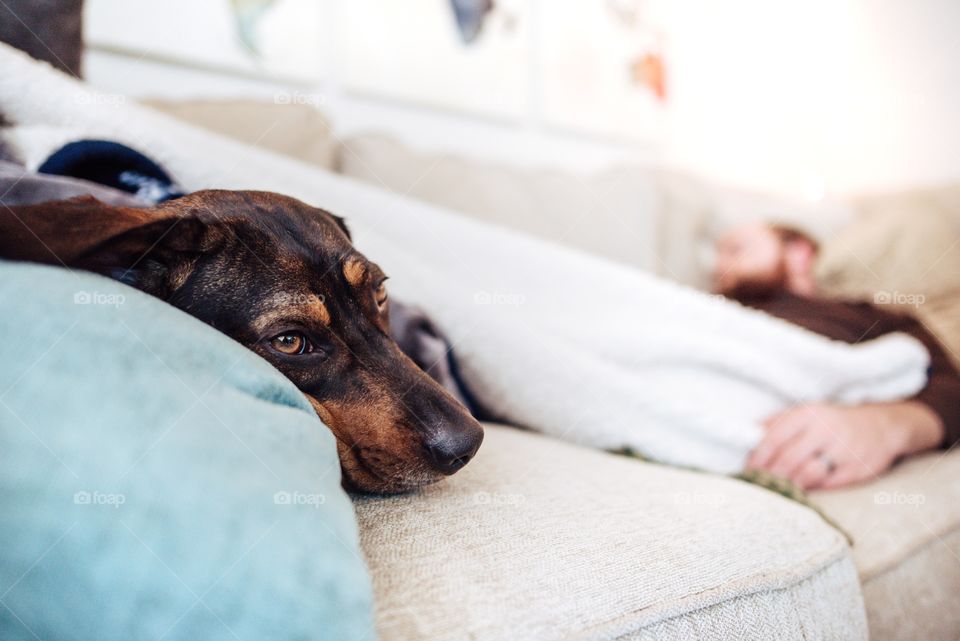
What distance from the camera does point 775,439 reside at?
1133 millimetres

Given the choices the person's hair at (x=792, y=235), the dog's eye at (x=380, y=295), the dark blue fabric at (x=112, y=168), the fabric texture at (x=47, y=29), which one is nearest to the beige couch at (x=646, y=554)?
the dog's eye at (x=380, y=295)

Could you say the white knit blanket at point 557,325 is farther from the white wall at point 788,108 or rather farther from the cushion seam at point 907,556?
the white wall at point 788,108

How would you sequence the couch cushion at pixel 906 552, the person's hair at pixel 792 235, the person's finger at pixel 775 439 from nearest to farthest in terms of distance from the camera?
the couch cushion at pixel 906 552
the person's finger at pixel 775 439
the person's hair at pixel 792 235

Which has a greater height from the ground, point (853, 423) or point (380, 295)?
point (380, 295)

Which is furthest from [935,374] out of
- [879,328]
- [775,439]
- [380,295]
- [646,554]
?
[380,295]

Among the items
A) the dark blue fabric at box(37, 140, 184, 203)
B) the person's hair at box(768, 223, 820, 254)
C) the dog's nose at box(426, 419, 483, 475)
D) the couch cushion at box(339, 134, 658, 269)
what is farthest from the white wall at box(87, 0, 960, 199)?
the dog's nose at box(426, 419, 483, 475)

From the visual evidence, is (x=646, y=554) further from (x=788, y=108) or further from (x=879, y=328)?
(x=788, y=108)

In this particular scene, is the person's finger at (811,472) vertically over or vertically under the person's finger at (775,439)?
under

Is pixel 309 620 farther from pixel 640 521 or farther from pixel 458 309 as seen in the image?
pixel 458 309

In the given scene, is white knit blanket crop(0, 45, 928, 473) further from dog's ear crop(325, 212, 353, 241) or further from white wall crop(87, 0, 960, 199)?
white wall crop(87, 0, 960, 199)

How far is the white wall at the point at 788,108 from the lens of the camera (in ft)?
10.0

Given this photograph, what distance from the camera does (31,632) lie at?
1.40ft

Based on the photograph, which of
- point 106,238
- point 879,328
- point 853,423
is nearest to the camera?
point 106,238

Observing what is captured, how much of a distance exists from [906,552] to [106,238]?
3.85 ft
